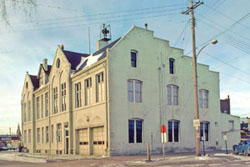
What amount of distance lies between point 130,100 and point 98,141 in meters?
5.05

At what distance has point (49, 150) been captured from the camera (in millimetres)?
42531

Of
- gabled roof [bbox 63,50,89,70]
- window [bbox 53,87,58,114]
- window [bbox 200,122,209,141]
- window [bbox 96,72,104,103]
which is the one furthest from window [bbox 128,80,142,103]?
window [bbox 53,87,58,114]

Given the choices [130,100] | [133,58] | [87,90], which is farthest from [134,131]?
[133,58]

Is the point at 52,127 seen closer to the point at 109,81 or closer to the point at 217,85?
the point at 109,81

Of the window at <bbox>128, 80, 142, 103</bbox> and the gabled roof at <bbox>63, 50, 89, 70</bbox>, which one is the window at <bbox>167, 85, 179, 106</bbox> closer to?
the window at <bbox>128, 80, 142, 103</bbox>

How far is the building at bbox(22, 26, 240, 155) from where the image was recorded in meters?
30.0

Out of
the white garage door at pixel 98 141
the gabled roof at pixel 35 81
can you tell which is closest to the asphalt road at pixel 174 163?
the white garage door at pixel 98 141

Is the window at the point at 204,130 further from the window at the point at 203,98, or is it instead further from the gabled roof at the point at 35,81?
the gabled roof at the point at 35,81

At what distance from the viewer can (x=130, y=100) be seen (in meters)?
30.8

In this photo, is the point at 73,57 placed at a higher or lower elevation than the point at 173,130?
higher

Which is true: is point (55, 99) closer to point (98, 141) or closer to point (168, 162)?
point (98, 141)

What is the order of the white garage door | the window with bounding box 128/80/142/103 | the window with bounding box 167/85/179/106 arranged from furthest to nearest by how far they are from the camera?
the window with bounding box 167/85/179/106 → the window with bounding box 128/80/142/103 → the white garage door

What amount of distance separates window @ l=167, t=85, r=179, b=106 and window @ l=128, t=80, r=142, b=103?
400cm

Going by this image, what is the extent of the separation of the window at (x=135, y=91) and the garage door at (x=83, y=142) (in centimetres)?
649
